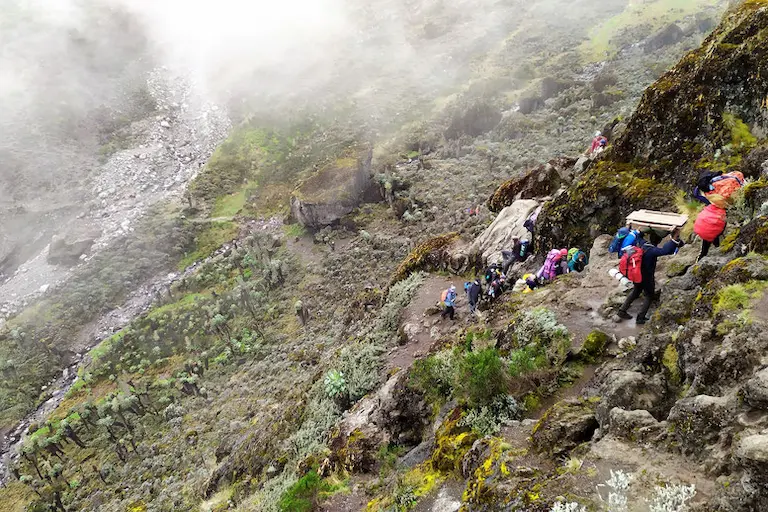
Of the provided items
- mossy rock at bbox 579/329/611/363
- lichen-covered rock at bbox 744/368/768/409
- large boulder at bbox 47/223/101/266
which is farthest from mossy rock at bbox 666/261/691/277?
large boulder at bbox 47/223/101/266

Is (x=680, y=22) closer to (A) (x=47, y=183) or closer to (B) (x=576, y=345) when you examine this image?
(B) (x=576, y=345)

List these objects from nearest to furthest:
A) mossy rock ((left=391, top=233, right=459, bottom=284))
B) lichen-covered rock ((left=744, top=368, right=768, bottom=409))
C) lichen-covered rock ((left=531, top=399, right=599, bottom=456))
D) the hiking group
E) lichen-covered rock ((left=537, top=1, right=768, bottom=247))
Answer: lichen-covered rock ((left=744, top=368, right=768, bottom=409)) → lichen-covered rock ((left=531, top=399, right=599, bottom=456)) → the hiking group → lichen-covered rock ((left=537, top=1, right=768, bottom=247)) → mossy rock ((left=391, top=233, right=459, bottom=284))

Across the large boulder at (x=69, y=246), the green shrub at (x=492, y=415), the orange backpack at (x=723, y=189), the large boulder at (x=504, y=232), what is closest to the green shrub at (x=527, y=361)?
the green shrub at (x=492, y=415)

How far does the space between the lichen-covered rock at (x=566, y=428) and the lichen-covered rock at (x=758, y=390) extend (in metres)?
2.11

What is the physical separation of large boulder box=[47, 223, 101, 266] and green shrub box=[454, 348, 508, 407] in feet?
156

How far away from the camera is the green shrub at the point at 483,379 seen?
8805 mm

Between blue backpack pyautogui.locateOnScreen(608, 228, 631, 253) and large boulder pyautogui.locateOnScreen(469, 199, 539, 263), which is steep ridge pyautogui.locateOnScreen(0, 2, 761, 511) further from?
large boulder pyautogui.locateOnScreen(469, 199, 539, 263)

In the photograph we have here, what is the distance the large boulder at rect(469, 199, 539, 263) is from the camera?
54.9 ft

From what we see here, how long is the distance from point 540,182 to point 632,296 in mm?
10127

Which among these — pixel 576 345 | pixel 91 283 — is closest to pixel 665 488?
pixel 576 345

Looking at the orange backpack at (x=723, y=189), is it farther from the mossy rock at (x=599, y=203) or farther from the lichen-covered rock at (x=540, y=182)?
the lichen-covered rock at (x=540, y=182)

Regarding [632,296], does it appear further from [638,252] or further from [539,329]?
[539,329]

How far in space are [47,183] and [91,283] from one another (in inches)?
889

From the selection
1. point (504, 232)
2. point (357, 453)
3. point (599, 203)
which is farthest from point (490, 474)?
point (504, 232)
